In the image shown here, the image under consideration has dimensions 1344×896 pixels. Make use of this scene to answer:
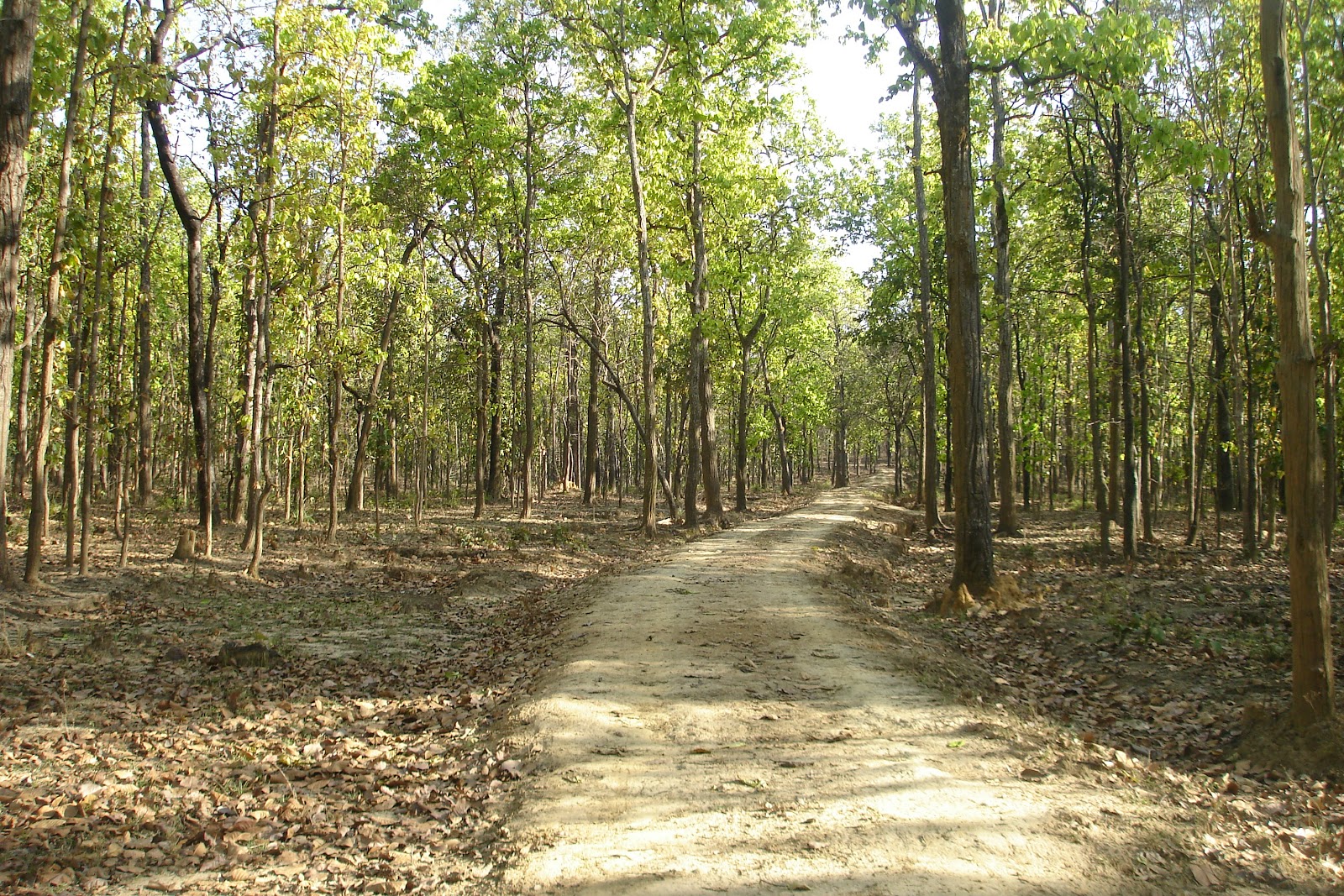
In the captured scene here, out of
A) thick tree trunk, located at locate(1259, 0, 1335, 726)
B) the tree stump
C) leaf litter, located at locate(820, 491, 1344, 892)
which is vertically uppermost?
thick tree trunk, located at locate(1259, 0, 1335, 726)

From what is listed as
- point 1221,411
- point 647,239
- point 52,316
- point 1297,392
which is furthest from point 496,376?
point 1297,392

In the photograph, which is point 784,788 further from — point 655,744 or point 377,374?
point 377,374

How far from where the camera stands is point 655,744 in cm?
624

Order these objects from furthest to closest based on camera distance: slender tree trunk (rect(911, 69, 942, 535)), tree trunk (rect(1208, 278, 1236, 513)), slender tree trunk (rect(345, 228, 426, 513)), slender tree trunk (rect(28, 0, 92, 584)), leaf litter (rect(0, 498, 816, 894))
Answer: slender tree trunk (rect(345, 228, 426, 513)) → slender tree trunk (rect(911, 69, 942, 535)) → tree trunk (rect(1208, 278, 1236, 513)) → slender tree trunk (rect(28, 0, 92, 584)) → leaf litter (rect(0, 498, 816, 894))

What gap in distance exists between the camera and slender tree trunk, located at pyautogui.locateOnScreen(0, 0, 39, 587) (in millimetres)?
7930

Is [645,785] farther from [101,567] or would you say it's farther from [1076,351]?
[1076,351]

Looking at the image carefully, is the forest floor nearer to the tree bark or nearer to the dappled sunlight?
the dappled sunlight

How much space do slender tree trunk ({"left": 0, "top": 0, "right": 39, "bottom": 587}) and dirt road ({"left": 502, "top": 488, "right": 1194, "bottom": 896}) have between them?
6.11m

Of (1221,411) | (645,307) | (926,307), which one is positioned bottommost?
(1221,411)

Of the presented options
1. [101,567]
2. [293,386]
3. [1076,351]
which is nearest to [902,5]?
[293,386]

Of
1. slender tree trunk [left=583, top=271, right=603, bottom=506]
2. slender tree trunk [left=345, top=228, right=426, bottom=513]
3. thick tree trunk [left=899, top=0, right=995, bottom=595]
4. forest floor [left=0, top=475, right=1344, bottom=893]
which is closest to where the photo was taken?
forest floor [left=0, top=475, right=1344, bottom=893]

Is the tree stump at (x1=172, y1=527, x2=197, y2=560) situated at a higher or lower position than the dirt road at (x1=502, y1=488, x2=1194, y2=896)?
higher

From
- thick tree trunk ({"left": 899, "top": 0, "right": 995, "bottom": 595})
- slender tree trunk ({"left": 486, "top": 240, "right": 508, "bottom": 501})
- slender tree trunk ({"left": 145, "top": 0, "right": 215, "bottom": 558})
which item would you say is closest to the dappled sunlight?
thick tree trunk ({"left": 899, "top": 0, "right": 995, "bottom": 595})

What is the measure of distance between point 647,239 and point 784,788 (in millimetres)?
19981
